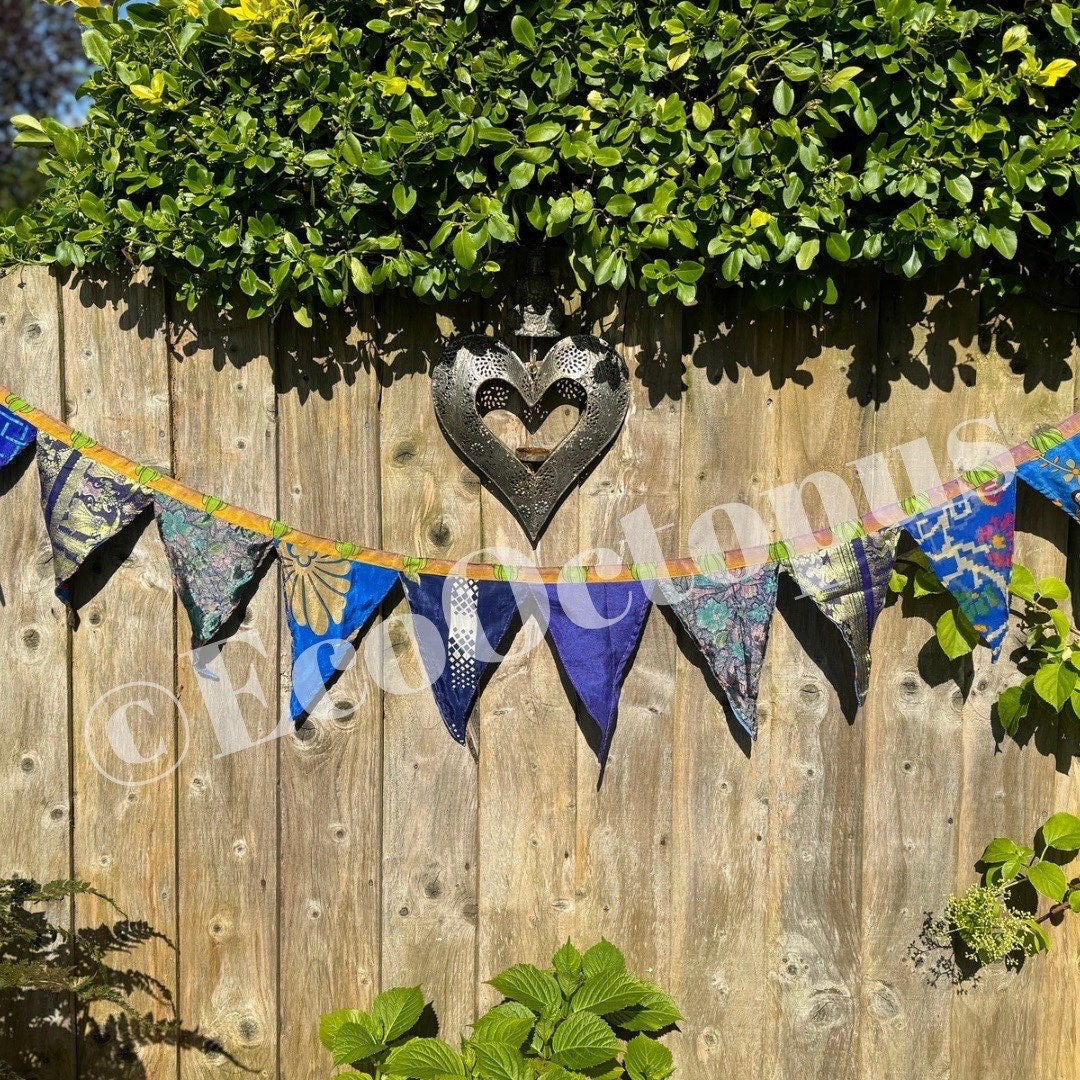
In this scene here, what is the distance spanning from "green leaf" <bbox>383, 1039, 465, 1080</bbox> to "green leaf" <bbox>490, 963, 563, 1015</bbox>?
133mm

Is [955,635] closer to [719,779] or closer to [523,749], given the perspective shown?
[719,779]

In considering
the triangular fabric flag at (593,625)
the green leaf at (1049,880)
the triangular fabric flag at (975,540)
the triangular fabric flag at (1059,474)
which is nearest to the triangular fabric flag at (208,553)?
the triangular fabric flag at (593,625)

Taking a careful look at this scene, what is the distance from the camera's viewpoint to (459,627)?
176cm

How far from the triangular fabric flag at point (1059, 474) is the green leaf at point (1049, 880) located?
62 cm

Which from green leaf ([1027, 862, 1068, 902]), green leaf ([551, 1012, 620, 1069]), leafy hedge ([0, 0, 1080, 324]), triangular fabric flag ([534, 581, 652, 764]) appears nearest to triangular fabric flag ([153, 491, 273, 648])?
leafy hedge ([0, 0, 1080, 324])

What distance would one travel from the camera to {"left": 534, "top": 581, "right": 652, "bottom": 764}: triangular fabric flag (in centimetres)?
175

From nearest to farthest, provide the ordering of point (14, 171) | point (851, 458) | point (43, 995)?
point (851, 458)
point (43, 995)
point (14, 171)

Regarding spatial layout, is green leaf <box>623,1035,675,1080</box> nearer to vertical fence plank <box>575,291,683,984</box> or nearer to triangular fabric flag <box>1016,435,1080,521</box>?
vertical fence plank <box>575,291,683,984</box>

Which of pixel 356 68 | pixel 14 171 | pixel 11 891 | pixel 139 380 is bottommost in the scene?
pixel 11 891

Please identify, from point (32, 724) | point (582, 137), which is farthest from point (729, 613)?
point (32, 724)

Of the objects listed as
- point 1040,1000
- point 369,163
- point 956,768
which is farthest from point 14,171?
point 1040,1000

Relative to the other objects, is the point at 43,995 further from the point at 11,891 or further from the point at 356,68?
the point at 356,68

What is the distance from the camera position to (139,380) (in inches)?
69.9

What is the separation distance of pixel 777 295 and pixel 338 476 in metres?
0.81
